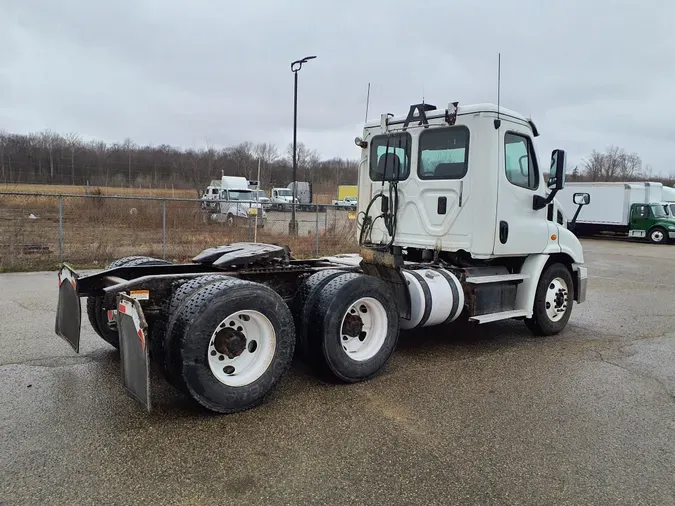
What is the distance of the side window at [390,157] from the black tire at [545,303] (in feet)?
7.34

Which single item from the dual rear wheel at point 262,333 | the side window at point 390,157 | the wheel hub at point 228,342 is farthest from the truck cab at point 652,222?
the wheel hub at point 228,342

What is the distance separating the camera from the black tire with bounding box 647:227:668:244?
2692 centimetres

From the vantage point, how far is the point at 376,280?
5.07 meters

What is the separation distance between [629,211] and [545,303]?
25240 mm

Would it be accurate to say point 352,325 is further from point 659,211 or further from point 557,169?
point 659,211

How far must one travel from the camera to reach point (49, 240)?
43.7ft

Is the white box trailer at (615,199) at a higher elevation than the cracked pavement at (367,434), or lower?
higher

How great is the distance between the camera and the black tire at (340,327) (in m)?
4.64

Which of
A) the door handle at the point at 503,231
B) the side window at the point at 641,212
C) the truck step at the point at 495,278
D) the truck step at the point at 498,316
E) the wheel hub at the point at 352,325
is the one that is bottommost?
the truck step at the point at 498,316

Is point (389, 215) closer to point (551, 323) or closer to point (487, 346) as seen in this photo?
point (487, 346)

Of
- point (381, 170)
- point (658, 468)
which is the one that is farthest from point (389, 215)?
point (658, 468)

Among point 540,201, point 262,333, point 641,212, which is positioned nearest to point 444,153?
point 540,201

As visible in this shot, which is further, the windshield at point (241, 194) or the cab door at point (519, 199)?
the windshield at point (241, 194)

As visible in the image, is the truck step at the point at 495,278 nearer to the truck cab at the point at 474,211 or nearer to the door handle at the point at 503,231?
the truck cab at the point at 474,211
